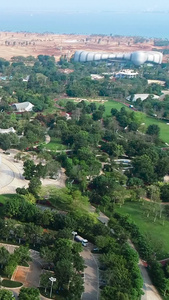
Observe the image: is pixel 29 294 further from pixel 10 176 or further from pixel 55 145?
pixel 55 145

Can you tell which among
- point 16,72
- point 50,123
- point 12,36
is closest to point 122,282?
point 50,123

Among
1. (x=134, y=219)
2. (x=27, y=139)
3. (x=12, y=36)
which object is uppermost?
(x=12, y=36)

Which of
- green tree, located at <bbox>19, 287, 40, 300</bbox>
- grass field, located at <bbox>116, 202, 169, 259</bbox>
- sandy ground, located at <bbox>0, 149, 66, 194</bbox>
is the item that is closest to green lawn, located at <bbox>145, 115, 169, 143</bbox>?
sandy ground, located at <bbox>0, 149, 66, 194</bbox>

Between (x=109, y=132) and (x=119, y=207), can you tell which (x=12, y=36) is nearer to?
(x=109, y=132)

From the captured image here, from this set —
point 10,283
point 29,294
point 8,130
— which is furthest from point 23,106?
point 29,294

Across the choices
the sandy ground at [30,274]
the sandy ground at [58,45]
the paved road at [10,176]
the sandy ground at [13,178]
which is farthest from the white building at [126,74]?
the sandy ground at [30,274]

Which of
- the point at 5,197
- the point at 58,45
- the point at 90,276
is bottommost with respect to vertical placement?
the point at 90,276

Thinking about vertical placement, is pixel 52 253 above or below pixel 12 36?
below
